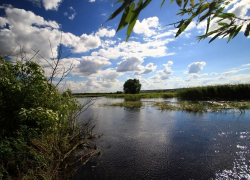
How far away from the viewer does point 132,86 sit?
71.4 meters

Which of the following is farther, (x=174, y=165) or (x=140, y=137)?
(x=140, y=137)

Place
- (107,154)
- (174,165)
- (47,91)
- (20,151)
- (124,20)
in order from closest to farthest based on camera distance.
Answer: (124,20) < (20,151) < (174,165) < (47,91) < (107,154)

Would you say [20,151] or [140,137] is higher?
[20,151]

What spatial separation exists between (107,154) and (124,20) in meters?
5.26

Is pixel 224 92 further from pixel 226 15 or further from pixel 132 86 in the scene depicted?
pixel 132 86

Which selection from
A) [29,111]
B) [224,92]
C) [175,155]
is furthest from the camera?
[224,92]

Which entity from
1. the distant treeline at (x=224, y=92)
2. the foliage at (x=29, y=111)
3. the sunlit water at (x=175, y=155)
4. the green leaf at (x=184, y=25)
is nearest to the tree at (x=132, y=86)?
the distant treeline at (x=224, y=92)

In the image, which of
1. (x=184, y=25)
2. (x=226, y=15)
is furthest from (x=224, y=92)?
(x=184, y=25)

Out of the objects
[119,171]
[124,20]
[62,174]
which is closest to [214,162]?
[119,171]

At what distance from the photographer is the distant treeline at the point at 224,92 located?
65.7 ft

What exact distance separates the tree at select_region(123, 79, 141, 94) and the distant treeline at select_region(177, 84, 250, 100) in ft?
143

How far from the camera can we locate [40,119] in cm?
400

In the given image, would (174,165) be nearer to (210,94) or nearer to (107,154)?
(107,154)

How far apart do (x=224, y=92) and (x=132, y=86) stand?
50.9m
